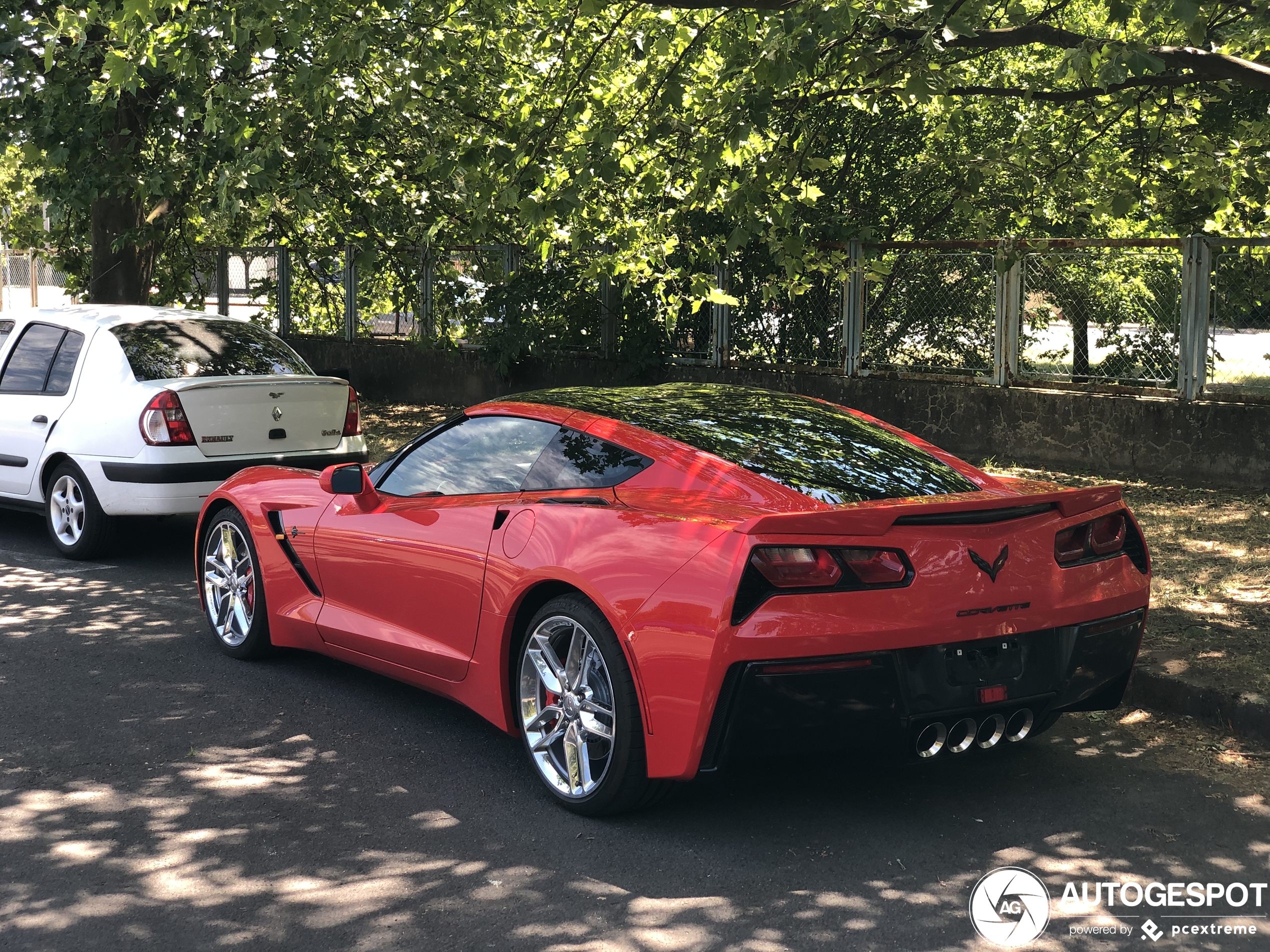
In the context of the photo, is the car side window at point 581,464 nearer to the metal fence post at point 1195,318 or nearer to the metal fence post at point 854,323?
the metal fence post at point 1195,318

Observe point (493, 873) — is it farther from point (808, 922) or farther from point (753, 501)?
point (753, 501)

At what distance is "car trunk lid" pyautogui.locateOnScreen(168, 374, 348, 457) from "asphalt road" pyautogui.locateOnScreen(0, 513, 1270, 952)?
2841 mm

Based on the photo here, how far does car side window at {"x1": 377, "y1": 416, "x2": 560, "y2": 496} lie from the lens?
16.9ft

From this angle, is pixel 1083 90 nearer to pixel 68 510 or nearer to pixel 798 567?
pixel 798 567

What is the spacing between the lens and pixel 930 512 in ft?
13.6

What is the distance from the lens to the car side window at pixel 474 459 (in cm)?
515

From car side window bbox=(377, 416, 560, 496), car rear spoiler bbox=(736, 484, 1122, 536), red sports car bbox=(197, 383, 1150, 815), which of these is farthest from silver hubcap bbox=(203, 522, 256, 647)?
car rear spoiler bbox=(736, 484, 1122, 536)

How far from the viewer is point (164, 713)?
5.54 m

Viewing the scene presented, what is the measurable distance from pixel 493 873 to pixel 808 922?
3.13 ft

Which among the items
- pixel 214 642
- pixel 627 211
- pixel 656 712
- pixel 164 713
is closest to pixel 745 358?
pixel 627 211

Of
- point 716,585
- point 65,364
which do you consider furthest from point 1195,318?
point 65,364

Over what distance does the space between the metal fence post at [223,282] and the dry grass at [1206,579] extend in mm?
15079

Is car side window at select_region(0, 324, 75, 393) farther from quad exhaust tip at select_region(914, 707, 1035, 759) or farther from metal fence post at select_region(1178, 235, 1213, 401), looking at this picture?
metal fence post at select_region(1178, 235, 1213, 401)

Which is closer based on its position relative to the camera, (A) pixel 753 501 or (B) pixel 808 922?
(B) pixel 808 922
